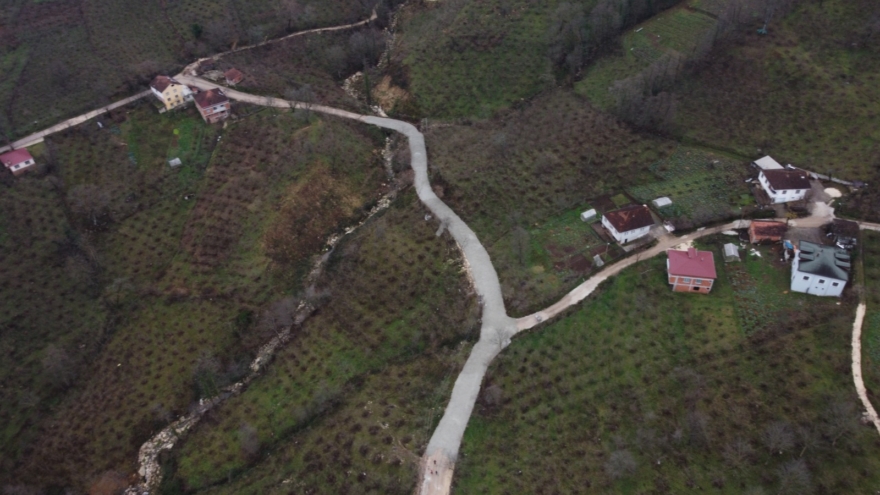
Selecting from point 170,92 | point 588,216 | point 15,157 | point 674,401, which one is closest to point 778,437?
point 674,401

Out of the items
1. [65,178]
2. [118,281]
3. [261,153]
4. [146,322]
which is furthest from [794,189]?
[65,178]

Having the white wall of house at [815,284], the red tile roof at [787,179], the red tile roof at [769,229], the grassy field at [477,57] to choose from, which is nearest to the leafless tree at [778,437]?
the white wall of house at [815,284]

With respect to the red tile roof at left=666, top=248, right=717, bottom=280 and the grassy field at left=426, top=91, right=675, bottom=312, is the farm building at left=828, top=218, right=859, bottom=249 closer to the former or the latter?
the red tile roof at left=666, top=248, right=717, bottom=280

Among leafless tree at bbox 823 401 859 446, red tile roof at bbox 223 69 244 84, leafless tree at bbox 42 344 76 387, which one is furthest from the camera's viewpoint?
red tile roof at bbox 223 69 244 84

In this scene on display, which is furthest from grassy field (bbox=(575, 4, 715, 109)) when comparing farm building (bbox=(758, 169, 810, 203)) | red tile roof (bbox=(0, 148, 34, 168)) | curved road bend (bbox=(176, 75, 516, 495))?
red tile roof (bbox=(0, 148, 34, 168))

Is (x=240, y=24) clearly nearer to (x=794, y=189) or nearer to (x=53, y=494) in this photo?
(x=53, y=494)

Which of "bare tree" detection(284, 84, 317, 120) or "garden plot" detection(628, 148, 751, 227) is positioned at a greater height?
"bare tree" detection(284, 84, 317, 120)
